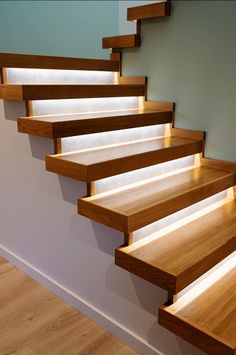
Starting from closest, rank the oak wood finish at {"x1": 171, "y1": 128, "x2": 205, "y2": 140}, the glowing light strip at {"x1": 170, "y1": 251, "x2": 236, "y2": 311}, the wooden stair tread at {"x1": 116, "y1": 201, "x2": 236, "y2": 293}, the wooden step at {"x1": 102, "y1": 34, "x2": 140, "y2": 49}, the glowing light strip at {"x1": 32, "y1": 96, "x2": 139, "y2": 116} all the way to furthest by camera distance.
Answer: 1. the wooden stair tread at {"x1": 116, "y1": 201, "x2": 236, "y2": 293}
2. the glowing light strip at {"x1": 170, "y1": 251, "x2": 236, "y2": 311}
3. the glowing light strip at {"x1": 32, "y1": 96, "x2": 139, "y2": 116}
4. the oak wood finish at {"x1": 171, "y1": 128, "x2": 205, "y2": 140}
5. the wooden step at {"x1": 102, "y1": 34, "x2": 140, "y2": 49}

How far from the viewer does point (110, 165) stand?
163 centimetres

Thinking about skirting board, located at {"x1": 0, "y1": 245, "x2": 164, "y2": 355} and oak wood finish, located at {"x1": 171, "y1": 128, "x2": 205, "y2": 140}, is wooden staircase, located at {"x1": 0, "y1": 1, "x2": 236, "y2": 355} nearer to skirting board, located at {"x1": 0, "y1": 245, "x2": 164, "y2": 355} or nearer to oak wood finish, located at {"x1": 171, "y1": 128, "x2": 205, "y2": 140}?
oak wood finish, located at {"x1": 171, "y1": 128, "x2": 205, "y2": 140}

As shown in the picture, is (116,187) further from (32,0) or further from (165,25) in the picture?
(32,0)

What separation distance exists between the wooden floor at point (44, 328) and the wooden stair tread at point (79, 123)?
103 cm

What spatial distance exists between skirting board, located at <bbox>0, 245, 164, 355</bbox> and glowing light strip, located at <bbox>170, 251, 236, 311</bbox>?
0.35 meters

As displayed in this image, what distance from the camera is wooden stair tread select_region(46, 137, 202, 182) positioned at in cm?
157

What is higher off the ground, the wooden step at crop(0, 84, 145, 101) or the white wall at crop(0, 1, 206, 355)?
the wooden step at crop(0, 84, 145, 101)

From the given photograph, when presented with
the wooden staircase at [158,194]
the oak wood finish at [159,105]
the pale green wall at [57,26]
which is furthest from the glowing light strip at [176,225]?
the pale green wall at [57,26]

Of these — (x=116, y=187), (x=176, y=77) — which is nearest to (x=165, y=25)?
(x=176, y=77)

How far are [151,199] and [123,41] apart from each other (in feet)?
4.52

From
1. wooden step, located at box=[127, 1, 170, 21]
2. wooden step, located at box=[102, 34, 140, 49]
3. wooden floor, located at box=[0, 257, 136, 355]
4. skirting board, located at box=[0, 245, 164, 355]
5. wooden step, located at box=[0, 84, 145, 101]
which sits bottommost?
wooden floor, located at box=[0, 257, 136, 355]

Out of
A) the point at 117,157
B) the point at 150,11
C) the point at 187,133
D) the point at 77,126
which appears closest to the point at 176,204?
the point at 117,157

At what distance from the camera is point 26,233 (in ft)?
7.49

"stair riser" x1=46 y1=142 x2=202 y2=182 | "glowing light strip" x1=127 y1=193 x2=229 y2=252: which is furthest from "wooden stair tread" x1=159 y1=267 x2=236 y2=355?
"stair riser" x1=46 y1=142 x2=202 y2=182
